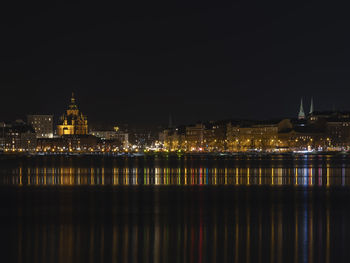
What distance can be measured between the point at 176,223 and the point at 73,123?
173906mm

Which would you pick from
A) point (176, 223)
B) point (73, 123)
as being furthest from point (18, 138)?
point (176, 223)

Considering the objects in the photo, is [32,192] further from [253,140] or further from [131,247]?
[253,140]

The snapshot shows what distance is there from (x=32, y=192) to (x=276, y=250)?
19516 mm

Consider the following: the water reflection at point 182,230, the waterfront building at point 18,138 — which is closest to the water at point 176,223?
the water reflection at point 182,230

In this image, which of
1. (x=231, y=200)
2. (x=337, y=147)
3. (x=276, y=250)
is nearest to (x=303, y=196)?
(x=231, y=200)

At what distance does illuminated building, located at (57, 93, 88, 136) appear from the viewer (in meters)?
194

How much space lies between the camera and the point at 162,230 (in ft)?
72.1

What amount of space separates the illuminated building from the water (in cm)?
15666

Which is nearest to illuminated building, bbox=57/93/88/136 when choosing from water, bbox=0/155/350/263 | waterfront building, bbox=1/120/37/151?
waterfront building, bbox=1/120/37/151

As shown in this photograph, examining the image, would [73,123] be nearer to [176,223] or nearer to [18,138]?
[18,138]

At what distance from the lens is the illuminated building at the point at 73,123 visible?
19425cm

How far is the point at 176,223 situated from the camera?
23.6 metres

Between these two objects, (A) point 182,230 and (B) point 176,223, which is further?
(B) point 176,223

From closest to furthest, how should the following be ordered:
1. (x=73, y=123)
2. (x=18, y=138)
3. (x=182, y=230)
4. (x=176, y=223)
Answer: (x=182, y=230), (x=176, y=223), (x=18, y=138), (x=73, y=123)
